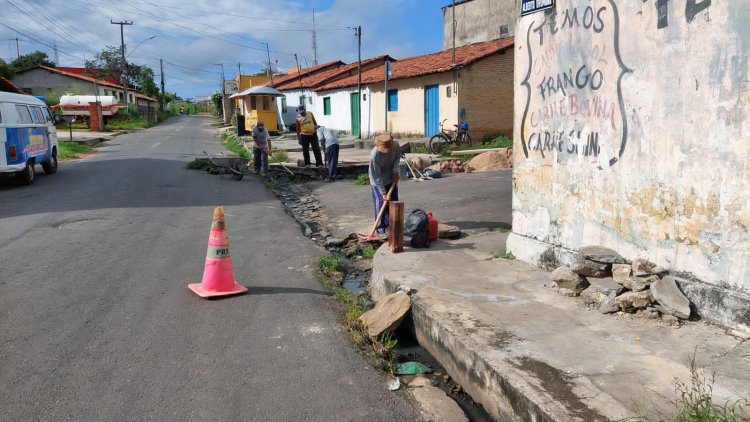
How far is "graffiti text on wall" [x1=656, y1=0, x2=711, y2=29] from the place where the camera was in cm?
391

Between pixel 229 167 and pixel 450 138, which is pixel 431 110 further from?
pixel 229 167

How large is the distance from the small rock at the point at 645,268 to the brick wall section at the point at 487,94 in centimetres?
1684

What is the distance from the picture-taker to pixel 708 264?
400 centimetres

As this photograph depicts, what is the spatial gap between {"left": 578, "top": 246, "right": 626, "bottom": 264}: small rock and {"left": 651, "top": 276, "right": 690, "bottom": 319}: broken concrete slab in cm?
48

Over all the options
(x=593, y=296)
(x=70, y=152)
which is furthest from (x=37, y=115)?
(x=593, y=296)

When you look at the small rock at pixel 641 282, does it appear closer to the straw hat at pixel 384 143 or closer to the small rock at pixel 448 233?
the small rock at pixel 448 233

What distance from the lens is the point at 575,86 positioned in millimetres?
5078

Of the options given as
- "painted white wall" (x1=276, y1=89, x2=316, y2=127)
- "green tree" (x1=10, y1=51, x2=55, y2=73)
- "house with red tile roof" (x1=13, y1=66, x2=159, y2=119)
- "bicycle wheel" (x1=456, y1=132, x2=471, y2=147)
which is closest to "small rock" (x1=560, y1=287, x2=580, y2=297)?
"bicycle wheel" (x1=456, y1=132, x2=471, y2=147)

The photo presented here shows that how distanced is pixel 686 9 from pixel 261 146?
12134mm

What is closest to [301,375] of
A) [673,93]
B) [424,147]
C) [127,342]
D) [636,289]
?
[127,342]

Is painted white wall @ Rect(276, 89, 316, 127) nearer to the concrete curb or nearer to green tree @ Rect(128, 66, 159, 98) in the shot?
the concrete curb

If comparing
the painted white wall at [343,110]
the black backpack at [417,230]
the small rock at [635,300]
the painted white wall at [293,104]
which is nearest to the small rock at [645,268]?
the small rock at [635,300]

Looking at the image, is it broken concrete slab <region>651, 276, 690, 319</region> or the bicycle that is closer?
broken concrete slab <region>651, 276, 690, 319</region>

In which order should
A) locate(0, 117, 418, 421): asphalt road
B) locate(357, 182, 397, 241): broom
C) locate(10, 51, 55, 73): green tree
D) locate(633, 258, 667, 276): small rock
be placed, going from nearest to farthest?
locate(0, 117, 418, 421): asphalt road, locate(633, 258, 667, 276): small rock, locate(357, 182, 397, 241): broom, locate(10, 51, 55, 73): green tree
